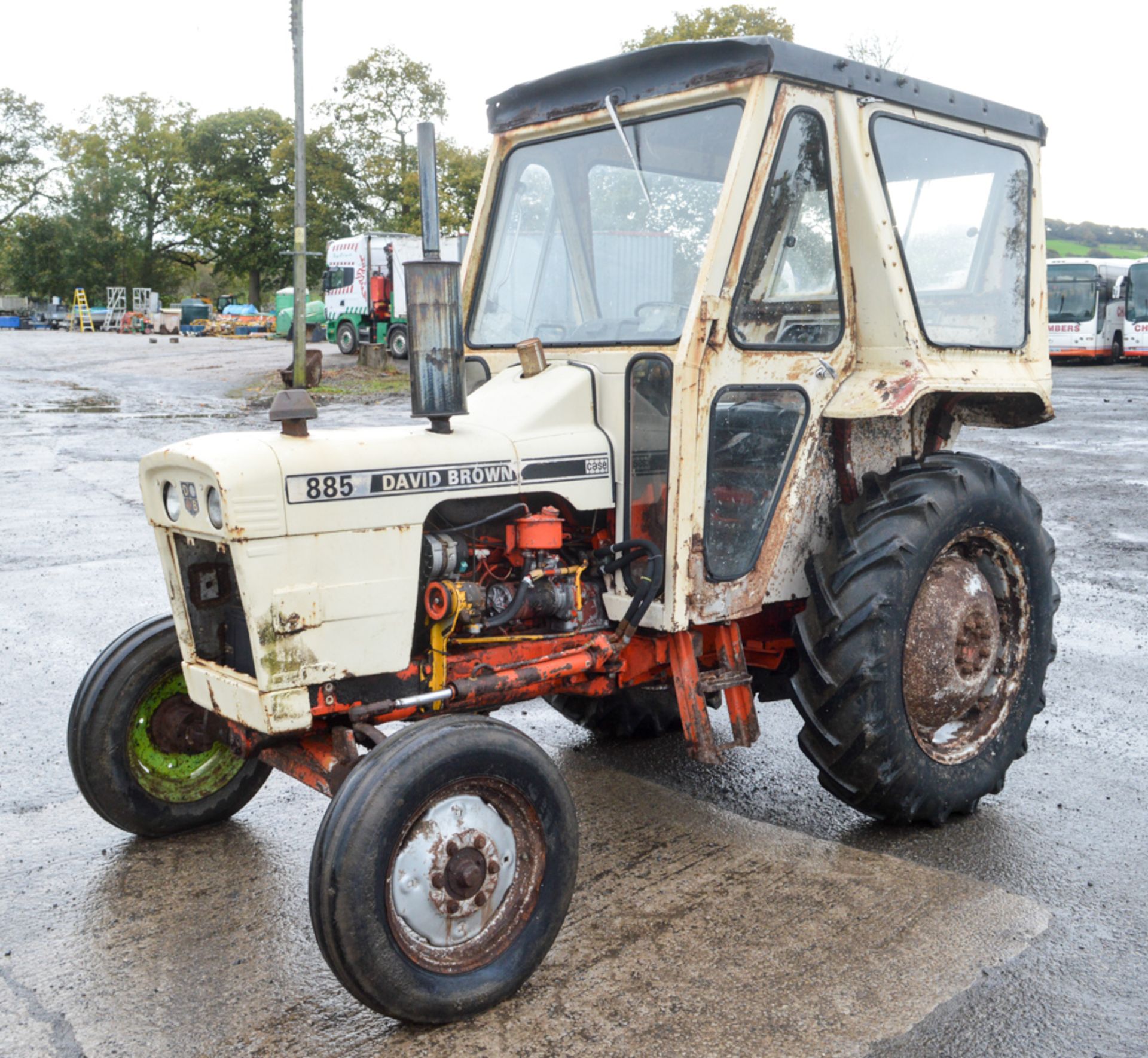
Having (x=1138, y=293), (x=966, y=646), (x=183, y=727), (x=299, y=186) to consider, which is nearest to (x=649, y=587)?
(x=966, y=646)

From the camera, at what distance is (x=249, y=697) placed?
3.25m

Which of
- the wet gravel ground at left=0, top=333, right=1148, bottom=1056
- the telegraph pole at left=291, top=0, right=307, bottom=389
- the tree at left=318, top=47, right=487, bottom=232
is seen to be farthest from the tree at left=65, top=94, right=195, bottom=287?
the wet gravel ground at left=0, top=333, right=1148, bottom=1056

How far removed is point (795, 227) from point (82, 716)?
115 inches

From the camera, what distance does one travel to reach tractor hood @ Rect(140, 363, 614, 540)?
3.12 m

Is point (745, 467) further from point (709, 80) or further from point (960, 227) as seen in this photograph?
point (960, 227)

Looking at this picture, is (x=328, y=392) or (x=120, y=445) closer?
(x=120, y=445)

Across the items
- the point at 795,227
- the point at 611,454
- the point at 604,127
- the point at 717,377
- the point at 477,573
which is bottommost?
the point at 477,573

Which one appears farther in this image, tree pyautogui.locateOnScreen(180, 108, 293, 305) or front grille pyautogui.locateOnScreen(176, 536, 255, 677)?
tree pyautogui.locateOnScreen(180, 108, 293, 305)

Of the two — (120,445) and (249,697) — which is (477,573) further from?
(120,445)

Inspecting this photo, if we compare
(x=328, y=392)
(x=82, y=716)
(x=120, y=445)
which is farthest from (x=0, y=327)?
(x=82, y=716)

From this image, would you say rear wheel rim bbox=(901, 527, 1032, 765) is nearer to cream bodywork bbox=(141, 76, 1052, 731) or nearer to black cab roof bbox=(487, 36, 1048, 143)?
cream bodywork bbox=(141, 76, 1052, 731)

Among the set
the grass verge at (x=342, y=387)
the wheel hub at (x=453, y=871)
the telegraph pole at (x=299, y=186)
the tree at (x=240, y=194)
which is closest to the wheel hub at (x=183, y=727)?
the wheel hub at (x=453, y=871)

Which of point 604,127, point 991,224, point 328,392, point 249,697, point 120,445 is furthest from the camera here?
point 328,392

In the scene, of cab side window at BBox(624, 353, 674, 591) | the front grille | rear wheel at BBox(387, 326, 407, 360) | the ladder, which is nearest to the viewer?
the front grille
